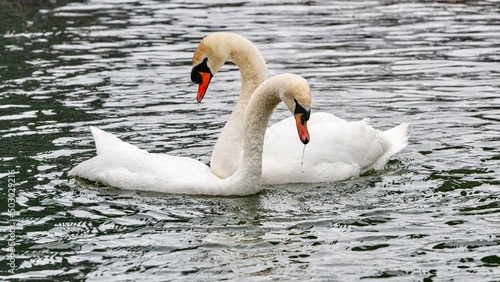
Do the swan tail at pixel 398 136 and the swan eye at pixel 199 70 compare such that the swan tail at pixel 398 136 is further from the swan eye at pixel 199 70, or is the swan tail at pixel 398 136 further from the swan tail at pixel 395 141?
the swan eye at pixel 199 70

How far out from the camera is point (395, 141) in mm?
12695

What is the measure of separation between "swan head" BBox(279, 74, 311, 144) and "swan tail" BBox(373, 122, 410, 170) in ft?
6.83

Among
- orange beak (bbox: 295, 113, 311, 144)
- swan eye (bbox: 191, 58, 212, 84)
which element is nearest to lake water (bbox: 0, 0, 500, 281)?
orange beak (bbox: 295, 113, 311, 144)

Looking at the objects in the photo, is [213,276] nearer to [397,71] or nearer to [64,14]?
[397,71]

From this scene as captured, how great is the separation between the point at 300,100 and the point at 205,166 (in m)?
1.62

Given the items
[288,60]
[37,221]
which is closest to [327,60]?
[288,60]

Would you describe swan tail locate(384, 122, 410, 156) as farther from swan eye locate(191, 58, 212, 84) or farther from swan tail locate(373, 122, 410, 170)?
swan eye locate(191, 58, 212, 84)

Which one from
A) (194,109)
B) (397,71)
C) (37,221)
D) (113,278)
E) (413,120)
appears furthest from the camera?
(397,71)

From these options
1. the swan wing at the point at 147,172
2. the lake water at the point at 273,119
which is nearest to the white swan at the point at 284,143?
the lake water at the point at 273,119

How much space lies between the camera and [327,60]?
18672mm

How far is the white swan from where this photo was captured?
11538 mm

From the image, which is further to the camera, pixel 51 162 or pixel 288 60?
pixel 288 60

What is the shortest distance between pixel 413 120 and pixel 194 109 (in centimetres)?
307

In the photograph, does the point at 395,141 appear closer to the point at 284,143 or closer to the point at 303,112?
the point at 284,143
